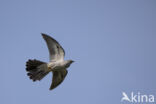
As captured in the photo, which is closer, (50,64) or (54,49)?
(50,64)

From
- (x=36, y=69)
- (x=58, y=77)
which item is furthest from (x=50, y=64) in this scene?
(x=58, y=77)

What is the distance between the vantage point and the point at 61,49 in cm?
2134

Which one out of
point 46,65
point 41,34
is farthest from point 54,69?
point 41,34

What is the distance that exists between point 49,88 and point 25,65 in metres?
2.04

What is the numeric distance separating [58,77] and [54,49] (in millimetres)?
1573

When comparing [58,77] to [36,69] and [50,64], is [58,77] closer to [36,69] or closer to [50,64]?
[50,64]

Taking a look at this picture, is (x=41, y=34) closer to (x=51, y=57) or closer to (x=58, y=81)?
(x=51, y=57)

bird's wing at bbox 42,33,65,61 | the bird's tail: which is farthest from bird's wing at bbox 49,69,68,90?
the bird's tail

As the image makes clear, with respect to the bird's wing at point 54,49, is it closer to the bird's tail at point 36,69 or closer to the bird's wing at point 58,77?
the bird's tail at point 36,69

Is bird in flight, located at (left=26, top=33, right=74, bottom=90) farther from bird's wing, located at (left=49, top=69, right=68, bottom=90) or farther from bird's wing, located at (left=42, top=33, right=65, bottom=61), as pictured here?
bird's wing, located at (left=49, top=69, right=68, bottom=90)

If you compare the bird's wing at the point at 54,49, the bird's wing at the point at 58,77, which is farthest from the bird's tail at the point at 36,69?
the bird's wing at the point at 58,77

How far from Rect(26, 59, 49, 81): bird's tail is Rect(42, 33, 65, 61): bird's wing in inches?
24.4

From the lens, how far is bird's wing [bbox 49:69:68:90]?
21984 mm

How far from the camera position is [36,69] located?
20.8 meters
